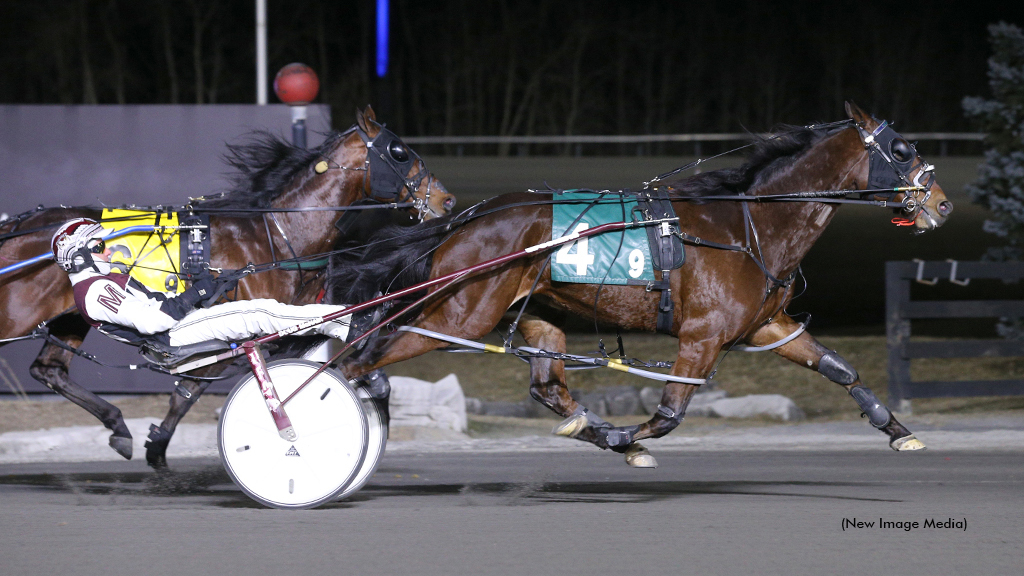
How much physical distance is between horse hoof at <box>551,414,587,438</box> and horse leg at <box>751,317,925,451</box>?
3.26 feet

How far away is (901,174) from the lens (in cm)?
559

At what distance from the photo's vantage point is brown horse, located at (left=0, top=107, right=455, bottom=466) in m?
6.02

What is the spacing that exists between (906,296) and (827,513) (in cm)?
365

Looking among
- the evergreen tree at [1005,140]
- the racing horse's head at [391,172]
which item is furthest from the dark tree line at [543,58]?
the racing horse's head at [391,172]

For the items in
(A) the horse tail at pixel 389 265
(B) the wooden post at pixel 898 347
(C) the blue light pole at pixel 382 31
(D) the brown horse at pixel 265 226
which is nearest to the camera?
(A) the horse tail at pixel 389 265

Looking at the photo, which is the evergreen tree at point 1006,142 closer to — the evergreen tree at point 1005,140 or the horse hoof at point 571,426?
the evergreen tree at point 1005,140

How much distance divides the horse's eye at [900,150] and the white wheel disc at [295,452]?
114 inches

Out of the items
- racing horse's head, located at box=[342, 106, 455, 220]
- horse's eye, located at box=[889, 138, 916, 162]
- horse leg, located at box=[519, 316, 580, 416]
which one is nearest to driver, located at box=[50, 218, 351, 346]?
racing horse's head, located at box=[342, 106, 455, 220]

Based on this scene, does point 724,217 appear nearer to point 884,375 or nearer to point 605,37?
point 884,375

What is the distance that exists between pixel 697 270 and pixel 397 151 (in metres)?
1.84

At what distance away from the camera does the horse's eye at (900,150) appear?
5.60m

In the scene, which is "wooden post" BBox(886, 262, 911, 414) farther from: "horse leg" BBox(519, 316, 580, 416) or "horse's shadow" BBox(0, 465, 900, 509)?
"horse leg" BBox(519, 316, 580, 416)

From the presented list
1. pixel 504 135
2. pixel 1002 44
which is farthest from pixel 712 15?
pixel 1002 44

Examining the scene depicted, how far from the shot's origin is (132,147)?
8414 millimetres
